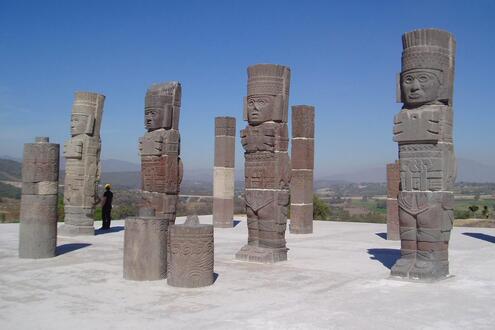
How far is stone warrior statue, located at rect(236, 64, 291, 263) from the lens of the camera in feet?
34.1

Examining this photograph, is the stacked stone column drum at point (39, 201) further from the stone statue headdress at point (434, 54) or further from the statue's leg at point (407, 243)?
the stone statue headdress at point (434, 54)

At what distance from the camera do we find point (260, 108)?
10523 mm

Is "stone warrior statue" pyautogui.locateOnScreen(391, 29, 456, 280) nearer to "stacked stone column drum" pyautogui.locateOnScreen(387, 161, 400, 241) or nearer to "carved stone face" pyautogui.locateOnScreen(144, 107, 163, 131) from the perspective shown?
"carved stone face" pyautogui.locateOnScreen(144, 107, 163, 131)

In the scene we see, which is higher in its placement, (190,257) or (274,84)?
(274,84)

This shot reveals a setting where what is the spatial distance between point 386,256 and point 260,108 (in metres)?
4.23

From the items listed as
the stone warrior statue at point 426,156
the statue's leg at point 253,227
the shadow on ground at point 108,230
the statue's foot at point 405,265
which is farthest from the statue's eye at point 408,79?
the shadow on ground at point 108,230

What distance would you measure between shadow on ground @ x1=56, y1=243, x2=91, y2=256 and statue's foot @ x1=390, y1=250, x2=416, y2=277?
22.5 feet

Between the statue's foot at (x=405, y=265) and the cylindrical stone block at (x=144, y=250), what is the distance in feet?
12.4

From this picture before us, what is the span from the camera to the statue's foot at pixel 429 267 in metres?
8.41

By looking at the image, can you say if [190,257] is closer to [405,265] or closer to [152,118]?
[405,265]

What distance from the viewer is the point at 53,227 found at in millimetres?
10820

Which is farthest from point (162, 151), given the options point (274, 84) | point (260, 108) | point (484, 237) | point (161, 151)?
point (484, 237)

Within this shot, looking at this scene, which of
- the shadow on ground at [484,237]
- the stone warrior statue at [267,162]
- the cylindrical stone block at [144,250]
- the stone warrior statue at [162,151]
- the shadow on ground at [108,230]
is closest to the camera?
the cylindrical stone block at [144,250]

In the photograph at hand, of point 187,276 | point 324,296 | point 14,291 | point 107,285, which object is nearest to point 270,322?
point 324,296
